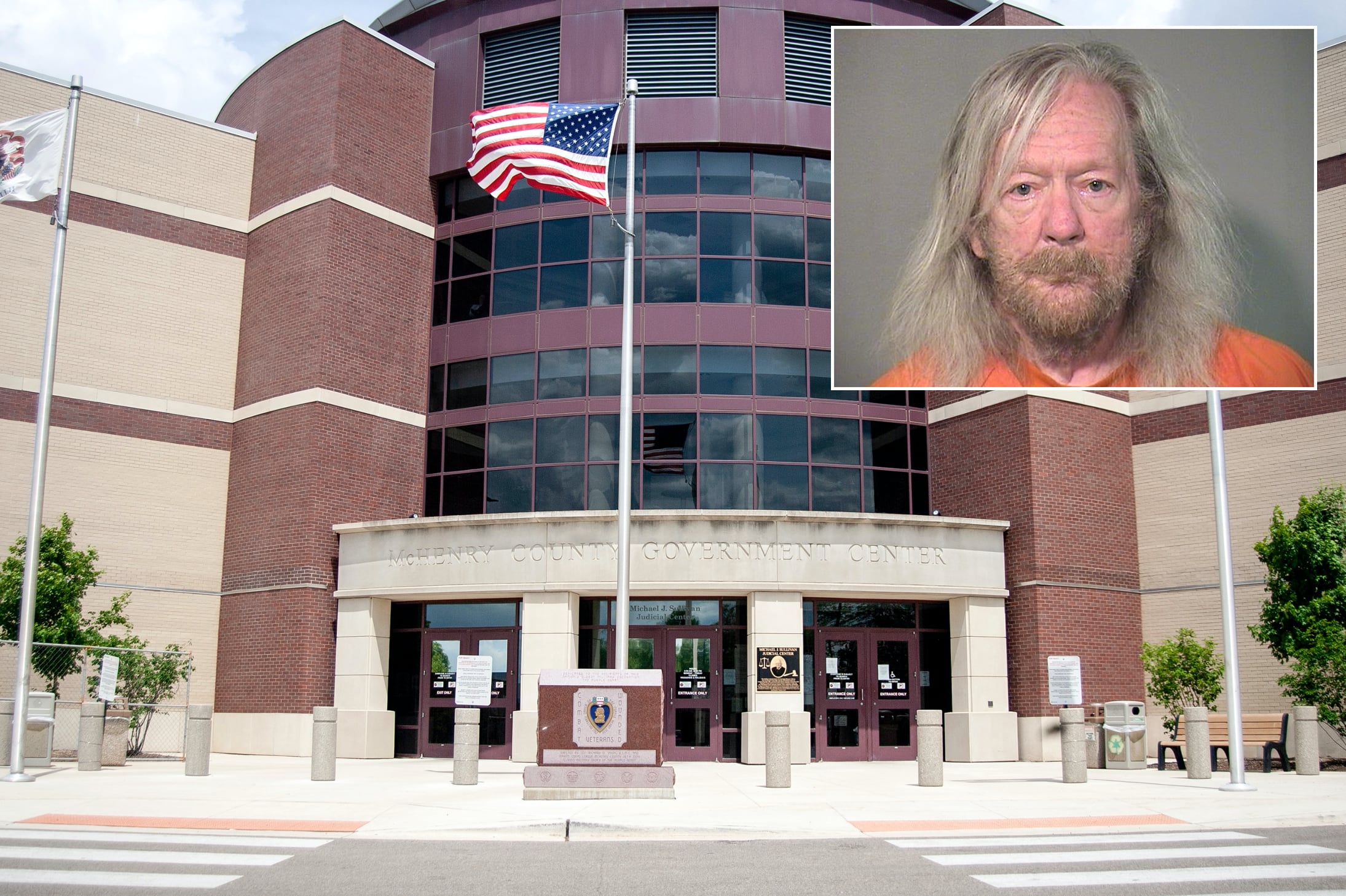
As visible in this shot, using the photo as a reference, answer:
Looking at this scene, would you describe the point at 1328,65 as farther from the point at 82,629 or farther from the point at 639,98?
the point at 82,629

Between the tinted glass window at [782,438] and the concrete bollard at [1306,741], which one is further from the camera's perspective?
the tinted glass window at [782,438]

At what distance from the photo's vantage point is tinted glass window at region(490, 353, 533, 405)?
29188mm

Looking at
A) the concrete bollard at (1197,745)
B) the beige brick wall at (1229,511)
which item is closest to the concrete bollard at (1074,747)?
the concrete bollard at (1197,745)

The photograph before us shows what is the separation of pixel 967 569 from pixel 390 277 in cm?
1603

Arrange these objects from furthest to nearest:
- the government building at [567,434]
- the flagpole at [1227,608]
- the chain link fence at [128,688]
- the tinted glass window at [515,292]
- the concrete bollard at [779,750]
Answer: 1. the tinted glass window at [515,292]
2. the government building at [567,434]
3. the chain link fence at [128,688]
4. the concrete bollard at [779,750]
5. the flagpole at [1227,608]

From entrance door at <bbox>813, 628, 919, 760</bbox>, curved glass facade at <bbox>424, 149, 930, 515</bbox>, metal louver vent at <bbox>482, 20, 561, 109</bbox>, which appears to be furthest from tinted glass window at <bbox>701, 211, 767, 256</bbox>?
entrance door at <bbox>813, 628, 919, 760</bbox>

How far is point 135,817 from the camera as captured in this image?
14141 mm

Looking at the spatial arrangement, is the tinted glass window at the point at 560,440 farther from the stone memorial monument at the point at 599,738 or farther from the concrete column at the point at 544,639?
the stone memorial monument at the point at 599,738

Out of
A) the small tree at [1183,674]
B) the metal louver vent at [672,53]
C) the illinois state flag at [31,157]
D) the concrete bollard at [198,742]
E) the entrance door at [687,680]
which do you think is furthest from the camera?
the metal louver vent at [672,53]

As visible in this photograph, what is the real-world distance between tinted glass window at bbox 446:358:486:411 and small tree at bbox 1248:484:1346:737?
17963mm

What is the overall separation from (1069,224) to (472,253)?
14.8m

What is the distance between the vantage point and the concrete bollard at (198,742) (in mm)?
20016

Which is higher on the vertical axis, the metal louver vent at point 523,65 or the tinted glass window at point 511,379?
the metal louver vent at point 523,65

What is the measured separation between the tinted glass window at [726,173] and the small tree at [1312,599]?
14238 mm
